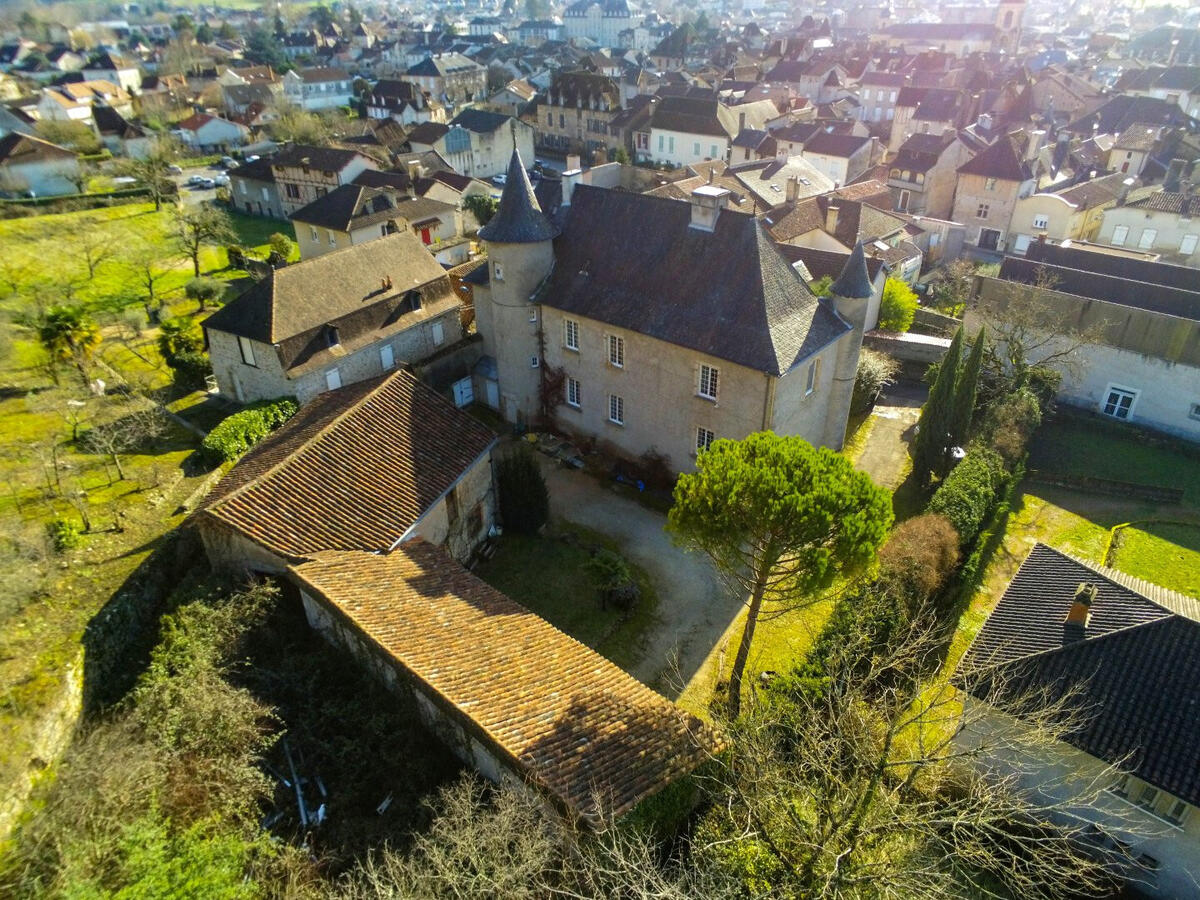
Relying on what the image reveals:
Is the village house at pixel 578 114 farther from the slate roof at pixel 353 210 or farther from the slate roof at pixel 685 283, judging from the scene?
the slate roof at pixel 685 283

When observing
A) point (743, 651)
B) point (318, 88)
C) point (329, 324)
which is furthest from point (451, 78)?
point (743, 651)

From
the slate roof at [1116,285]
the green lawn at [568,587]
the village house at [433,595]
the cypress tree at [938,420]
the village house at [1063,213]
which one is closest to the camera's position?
the village house at [433,595]

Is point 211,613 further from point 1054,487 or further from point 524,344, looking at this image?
point 1054,487

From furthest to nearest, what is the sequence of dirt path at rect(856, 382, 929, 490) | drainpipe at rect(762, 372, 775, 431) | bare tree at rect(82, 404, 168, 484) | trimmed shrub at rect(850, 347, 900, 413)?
trimmed shrub at rect(850, 347, 900, 413) < dirt path at rect(856, 382, 929, 490) < bare tree at rect(82, 404, 168, 484) < drainpipe at rect(762, 372, 775, 431)

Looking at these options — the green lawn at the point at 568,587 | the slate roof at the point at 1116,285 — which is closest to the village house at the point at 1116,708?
the green lawn at the point at 568,587

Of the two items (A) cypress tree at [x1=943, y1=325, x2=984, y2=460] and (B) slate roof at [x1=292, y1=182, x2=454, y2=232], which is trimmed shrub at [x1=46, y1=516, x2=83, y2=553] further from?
(B) slate roof at [x1=292, y1=182, x2=454, y2=232]

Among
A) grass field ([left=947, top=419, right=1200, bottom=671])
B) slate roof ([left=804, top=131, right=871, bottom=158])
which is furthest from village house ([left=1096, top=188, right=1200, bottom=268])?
grass field ([left=947, top=419, right=1200, bottom=671])
